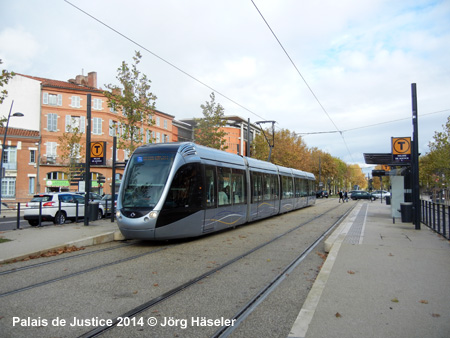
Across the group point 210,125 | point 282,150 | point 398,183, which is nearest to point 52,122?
point 210,125

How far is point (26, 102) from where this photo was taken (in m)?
43.2

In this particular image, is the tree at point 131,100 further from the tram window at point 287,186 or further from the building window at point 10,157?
the building window at point 10,157

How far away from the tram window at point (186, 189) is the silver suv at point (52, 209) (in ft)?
25.5

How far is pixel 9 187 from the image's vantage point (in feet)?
133

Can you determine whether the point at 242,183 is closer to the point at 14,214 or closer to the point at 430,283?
the point at 430,283

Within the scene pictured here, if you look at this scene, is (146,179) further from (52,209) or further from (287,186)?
(287,186)

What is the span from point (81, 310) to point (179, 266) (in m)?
2.85

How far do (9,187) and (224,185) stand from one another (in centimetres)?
3688

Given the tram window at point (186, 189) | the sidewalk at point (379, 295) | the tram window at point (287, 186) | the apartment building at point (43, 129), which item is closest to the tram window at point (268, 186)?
the tram window at point (287, 186)

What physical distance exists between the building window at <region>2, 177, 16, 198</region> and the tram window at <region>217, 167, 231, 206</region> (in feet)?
119

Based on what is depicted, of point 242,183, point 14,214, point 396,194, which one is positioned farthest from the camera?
point 14,214

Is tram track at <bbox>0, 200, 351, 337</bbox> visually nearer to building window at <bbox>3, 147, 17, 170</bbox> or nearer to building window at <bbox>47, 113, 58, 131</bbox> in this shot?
building window at <bbox>3, 147, 17, 170</bbox>

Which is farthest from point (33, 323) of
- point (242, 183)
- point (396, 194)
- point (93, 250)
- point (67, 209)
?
point (396, 194)

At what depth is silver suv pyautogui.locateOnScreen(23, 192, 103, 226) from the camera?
16.4 m
